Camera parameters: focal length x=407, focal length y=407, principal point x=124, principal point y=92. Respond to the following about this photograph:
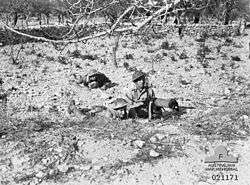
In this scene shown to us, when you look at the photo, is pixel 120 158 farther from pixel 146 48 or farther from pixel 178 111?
pixel 146 48

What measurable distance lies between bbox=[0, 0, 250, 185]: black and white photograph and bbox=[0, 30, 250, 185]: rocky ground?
0.02 meters

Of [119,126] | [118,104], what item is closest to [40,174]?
[119,126]

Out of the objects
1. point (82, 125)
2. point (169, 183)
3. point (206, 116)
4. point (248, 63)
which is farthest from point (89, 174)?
point (248, 63)

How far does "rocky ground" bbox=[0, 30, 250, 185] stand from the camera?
6641 millimetres

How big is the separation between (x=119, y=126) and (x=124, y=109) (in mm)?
603

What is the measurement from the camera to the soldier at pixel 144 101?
873 cm

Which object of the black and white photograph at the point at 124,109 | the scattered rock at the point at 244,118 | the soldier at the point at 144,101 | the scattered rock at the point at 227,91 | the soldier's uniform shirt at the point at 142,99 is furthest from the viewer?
the scattered rock at the point at 227,91

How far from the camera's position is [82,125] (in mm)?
8672

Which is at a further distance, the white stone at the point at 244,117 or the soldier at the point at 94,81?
the soldier at the point at 94,81

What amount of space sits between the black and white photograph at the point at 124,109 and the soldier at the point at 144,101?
0.08ft

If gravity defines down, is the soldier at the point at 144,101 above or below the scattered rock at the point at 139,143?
above

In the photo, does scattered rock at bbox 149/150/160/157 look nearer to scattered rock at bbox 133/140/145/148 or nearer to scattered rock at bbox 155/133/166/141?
scattered rock at bbox 133/140/145/148

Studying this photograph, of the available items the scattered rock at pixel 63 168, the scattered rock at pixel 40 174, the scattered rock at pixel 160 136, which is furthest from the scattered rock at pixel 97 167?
the scattered rock at pixel 160 136

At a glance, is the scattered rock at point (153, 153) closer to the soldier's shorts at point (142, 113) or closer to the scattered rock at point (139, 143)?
the scattered rock at point (139, 143)
